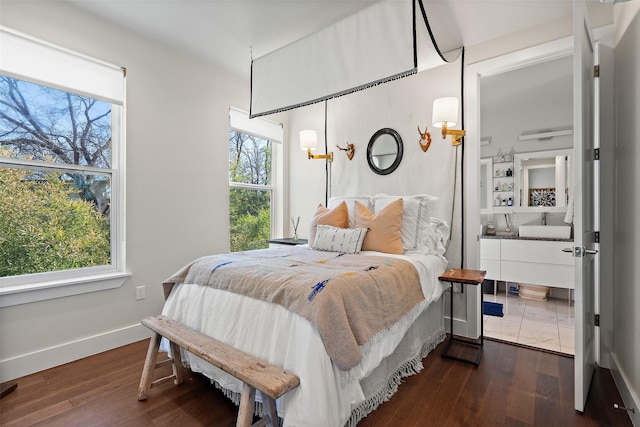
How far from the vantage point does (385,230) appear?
2627mm

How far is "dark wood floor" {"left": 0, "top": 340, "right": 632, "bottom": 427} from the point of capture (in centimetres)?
169

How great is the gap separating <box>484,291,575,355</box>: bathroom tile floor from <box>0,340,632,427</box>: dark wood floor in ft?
1.34

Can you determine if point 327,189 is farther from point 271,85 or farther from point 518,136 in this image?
point 518,136

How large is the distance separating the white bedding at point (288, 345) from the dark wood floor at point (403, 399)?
21cm

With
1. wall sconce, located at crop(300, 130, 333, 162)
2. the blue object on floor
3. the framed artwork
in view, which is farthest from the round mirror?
the framed artwork

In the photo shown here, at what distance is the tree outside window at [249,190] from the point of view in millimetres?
3777

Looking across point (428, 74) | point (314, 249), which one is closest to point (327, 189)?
point (314, 249)

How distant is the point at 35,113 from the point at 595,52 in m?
4.13

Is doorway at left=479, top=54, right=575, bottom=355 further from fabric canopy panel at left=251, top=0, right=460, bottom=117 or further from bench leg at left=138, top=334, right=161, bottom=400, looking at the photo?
bench leg at left=138, top=334, right=161, bottom=400

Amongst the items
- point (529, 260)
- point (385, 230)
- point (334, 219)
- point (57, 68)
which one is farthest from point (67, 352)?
point (529, 260)

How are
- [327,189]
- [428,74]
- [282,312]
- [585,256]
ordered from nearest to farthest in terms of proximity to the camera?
[282,312] < [585,256] < [428,74] < [327,189]

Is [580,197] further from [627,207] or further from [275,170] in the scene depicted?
[275,170]

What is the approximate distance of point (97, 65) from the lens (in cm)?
257

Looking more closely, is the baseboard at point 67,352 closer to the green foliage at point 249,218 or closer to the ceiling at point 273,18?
the green foliage at point 249,218
